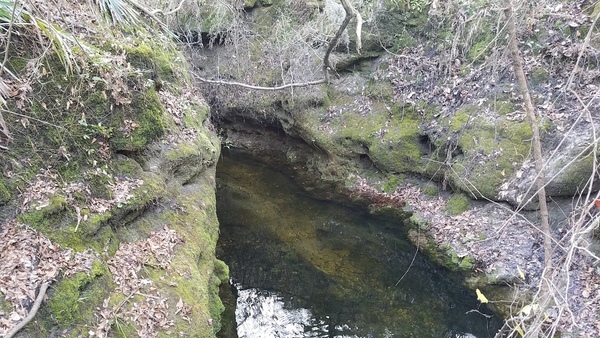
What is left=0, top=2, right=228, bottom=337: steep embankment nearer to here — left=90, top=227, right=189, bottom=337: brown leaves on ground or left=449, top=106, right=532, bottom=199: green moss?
left=90, top=227, right=189, bottom=337: brown leaves on ground

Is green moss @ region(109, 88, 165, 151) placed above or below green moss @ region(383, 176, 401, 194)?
above

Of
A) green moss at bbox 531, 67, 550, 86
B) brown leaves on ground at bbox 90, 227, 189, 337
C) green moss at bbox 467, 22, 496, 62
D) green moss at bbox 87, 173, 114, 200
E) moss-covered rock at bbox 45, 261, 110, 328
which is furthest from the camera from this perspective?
green moss at bbox 467, 22, 496, 62

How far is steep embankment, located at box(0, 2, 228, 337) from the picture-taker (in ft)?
13.5

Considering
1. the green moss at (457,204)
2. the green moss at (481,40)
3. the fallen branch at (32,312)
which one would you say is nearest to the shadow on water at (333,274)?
the green moss at (457,204)

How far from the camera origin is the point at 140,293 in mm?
4711

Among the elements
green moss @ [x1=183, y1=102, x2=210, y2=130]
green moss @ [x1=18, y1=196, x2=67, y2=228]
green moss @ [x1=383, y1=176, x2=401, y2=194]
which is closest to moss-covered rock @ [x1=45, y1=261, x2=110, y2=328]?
green moss @ [x1=18, y1=196, x2=67, y2=228]

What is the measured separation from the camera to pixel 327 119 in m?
12.0

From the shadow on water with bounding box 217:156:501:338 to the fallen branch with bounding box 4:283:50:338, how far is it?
2.92 meters

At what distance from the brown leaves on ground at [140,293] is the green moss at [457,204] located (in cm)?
635

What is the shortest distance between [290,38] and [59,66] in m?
8.08

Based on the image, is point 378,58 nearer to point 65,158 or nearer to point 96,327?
point 65,158

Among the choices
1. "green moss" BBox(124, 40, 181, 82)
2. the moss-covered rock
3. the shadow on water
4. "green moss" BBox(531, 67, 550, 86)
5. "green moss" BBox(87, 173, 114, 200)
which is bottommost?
the shadow on water

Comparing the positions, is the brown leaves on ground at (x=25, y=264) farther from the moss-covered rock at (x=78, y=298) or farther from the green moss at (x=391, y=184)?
the green moss at (x=391, y=184)

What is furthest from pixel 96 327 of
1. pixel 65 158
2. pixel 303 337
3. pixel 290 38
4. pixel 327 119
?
pixel 290 38
